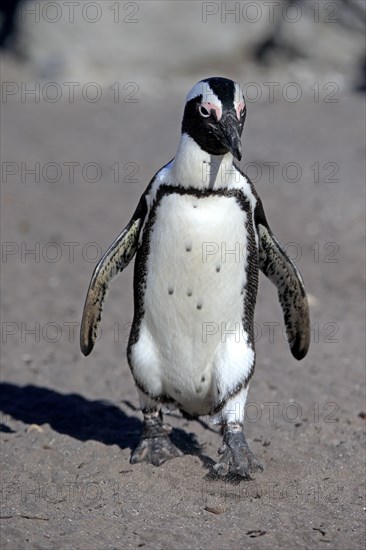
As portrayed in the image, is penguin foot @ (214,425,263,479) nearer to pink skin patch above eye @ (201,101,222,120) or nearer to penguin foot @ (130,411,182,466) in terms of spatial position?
penguin foot @ (130,411,182,466)

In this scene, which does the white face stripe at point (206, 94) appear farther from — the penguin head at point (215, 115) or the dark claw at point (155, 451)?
the dark claw at point (155, 451)

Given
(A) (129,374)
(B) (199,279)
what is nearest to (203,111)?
(B) (199,279)

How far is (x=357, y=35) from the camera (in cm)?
1376

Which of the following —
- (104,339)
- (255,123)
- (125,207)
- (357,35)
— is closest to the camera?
(104,339)

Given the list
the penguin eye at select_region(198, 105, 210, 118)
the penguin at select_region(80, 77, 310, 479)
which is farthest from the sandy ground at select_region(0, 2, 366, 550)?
the penguin eye at select_region(198, 105, 210, 118)

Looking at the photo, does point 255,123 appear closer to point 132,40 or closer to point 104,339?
point 132,40

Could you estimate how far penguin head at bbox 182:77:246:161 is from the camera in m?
3.77

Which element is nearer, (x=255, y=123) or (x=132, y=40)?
(x=255, y=123)

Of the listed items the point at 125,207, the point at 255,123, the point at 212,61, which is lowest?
the point at 125,207

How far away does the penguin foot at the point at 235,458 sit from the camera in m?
4.09

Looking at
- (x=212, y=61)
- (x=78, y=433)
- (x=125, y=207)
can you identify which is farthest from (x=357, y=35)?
(x=78, y=433)

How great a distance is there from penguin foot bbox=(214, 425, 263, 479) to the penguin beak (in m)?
1.17

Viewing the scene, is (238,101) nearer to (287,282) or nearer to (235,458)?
(287,282)

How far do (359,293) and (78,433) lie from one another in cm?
325
